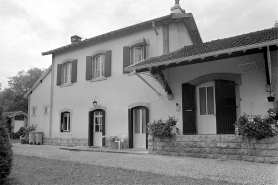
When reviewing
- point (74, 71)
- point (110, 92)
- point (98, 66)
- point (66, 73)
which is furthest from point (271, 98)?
point (66, 73)

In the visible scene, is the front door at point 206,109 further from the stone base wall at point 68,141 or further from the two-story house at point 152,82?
the stone base wall at point 68,141

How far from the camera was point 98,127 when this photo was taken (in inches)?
514

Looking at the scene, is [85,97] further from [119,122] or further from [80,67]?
[119,122]

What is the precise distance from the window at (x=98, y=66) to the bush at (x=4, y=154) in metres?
8.58

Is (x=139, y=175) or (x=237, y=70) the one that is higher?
(x=237, y=70)

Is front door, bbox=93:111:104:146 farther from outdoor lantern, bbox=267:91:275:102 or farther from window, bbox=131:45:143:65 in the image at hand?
outdoor lantern, bbox=267:91:275:102

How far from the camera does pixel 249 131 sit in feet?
24.1

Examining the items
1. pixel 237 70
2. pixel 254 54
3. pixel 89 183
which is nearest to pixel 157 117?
pixel 237 70

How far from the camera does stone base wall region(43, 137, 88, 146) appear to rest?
1335 centimetres

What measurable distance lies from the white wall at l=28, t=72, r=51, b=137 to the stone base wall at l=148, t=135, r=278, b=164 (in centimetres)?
906

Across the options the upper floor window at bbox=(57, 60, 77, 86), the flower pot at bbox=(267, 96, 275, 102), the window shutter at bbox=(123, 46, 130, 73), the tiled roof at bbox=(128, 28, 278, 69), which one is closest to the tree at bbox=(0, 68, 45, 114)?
the upper floor window at bbox=(57, 60, 77, 86)

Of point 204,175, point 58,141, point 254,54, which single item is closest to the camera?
point 204,175

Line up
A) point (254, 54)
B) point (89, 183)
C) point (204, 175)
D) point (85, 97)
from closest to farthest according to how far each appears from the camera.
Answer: point (89, 183) → point (204, 175) → point (254, 54) → point (85, 97)

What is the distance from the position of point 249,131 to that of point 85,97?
891cm
